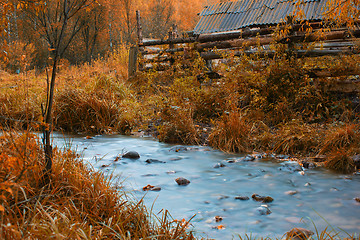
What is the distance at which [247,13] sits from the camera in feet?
55.8

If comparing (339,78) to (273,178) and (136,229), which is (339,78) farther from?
(136,229)

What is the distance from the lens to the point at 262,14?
645 inches

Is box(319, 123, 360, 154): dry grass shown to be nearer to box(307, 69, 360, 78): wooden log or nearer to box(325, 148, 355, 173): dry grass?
box(325, 148, 355, 173): dry grass

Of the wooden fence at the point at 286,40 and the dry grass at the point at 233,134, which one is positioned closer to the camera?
the dry grass at the point at 233,134

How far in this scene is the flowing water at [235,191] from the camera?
304cm

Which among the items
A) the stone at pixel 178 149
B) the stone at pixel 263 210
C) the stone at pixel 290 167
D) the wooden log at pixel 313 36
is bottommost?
the stone at pixel 263 210

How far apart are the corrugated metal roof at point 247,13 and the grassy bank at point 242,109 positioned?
887cm

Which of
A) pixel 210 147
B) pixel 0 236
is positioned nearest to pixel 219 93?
pixel 210 147

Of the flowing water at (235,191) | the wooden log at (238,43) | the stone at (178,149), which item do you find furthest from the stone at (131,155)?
the wooden log at (238,43)

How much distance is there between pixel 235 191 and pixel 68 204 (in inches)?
81.5

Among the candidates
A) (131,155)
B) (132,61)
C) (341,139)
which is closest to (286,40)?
(341,139)

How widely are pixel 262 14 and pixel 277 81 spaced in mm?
10656

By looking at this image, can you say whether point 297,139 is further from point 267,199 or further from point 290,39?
point 290,39

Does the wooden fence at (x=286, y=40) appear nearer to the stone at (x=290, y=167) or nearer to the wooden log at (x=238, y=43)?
the wooden log at (x=238, y=43)
